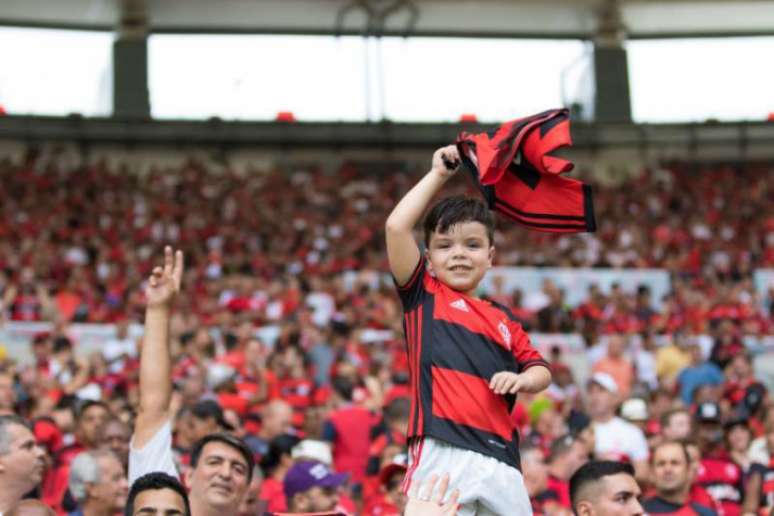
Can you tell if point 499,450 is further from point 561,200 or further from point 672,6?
point 672,6

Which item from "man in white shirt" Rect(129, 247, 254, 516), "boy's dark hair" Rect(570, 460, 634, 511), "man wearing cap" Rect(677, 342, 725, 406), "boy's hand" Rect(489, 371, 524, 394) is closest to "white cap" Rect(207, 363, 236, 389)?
"man wearing cap" Rect(677, 342, 725, 406)

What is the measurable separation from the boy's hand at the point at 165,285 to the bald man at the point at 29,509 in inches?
33.6

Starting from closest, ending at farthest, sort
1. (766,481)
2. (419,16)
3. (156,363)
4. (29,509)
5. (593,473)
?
(29,509), (156,363), (593,473), (766,481), (419,16)

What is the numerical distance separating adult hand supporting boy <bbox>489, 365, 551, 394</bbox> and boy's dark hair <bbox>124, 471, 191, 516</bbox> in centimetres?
120

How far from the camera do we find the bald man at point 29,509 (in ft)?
15.6

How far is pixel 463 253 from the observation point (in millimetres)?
4352

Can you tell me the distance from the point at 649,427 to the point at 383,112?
15897mm

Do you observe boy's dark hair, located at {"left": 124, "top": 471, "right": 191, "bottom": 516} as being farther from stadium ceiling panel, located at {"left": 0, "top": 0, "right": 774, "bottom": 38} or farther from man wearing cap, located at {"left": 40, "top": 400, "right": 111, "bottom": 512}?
stadium ceiling panel, located at {"left": 0, "top": 0, "right": 774, "bottom": 38}

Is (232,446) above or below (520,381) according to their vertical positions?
below

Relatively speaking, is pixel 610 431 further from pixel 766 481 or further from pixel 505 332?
pixel 505 332

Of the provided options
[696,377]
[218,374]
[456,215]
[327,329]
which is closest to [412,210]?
[456,215]

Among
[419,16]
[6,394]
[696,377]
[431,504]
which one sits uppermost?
[419,16]

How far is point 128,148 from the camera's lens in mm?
24578

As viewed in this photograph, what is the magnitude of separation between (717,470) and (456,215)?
16.3 ft
